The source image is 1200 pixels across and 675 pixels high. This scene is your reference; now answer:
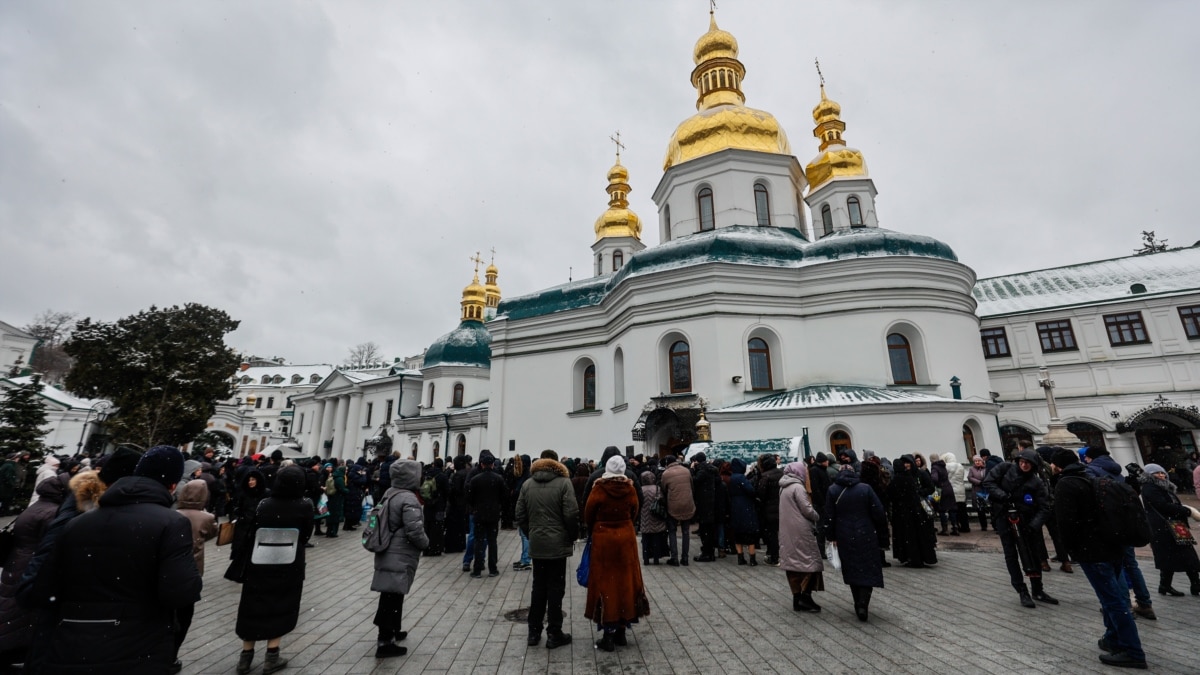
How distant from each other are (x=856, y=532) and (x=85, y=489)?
6.89 m

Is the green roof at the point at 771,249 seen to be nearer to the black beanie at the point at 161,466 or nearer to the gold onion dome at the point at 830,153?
the gold onion dome at the point at 830,153

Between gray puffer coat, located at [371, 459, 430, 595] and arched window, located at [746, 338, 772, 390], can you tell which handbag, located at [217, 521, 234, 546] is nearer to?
gray puffer coat, located at [371, 459, 430, 595]

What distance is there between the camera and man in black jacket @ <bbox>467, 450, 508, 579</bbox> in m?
8.18

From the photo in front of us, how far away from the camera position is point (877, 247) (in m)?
18.2

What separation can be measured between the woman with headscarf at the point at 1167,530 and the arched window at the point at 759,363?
11.7m

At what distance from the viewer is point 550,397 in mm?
22828

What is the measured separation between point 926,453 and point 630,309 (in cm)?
1009

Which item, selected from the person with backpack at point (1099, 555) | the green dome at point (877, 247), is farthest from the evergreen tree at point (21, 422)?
the green dome at point (877, 247)

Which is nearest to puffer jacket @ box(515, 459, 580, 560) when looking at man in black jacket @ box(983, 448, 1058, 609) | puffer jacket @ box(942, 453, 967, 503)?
man in black jacket @ box(983, 448, 1058, 609)

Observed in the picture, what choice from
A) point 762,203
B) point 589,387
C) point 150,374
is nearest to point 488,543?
point 589,387

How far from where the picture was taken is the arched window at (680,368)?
1831 centimetres

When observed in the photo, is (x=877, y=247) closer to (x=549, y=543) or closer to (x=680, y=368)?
(x=680, y=368)

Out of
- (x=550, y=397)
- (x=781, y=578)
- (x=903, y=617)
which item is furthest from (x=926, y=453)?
(x=550, y=397)

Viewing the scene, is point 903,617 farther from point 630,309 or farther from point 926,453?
point 630,309
